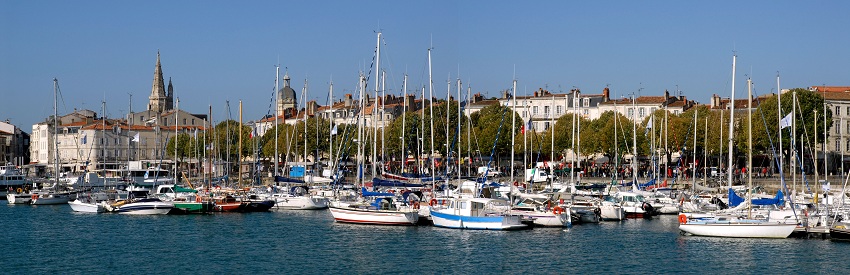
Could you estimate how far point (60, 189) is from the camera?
71688mm

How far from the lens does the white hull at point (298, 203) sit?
197ft

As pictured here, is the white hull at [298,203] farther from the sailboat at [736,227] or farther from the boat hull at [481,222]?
the sailboat at [736,227]

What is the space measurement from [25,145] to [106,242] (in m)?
143

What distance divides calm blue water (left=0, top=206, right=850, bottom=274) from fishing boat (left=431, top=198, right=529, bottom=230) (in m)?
0.41

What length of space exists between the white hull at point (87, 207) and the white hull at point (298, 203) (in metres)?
8.77

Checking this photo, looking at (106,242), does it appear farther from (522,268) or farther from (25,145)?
(25,145)

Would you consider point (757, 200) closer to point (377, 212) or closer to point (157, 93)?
point (377, 212)

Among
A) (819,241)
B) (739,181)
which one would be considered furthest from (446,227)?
(739,181)

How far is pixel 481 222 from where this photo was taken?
4491 centimetres

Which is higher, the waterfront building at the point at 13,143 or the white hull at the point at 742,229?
the waterfront building at the point at 13,143

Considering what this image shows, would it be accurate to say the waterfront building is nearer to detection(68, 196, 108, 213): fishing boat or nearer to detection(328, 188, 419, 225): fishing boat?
detection(68, 196, 108, 213): fishing boat

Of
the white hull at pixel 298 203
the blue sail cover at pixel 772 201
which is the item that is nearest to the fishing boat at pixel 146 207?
the white hull at pixel 298 203

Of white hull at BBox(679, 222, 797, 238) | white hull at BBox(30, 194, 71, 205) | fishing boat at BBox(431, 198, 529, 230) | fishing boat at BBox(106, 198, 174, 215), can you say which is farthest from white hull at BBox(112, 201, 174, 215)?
white hull at BBox(679, 222, 797, 238)

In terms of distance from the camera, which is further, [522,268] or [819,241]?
[819,241]
